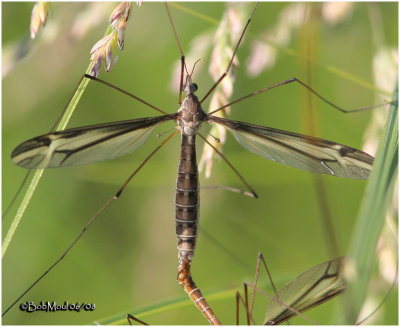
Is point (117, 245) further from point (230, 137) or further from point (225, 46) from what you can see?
point (225, 46)

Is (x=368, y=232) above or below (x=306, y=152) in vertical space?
below

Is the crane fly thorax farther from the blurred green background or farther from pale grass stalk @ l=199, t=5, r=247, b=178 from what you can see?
the blurred green background

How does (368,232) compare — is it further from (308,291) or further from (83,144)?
(83,144)

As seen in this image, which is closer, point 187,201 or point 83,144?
point 83,144

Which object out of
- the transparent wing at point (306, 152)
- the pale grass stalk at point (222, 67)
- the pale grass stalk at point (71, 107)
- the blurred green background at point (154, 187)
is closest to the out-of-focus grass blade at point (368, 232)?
the transparent wing at point (306, 152)

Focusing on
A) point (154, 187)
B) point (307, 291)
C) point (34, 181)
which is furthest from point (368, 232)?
point (154, 187)

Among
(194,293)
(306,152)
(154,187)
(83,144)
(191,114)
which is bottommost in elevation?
(194,293)

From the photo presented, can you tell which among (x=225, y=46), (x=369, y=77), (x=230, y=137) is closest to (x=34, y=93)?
(x=230, y=137)

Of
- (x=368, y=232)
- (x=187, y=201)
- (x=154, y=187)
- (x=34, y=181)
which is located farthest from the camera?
(x=154, y=187)

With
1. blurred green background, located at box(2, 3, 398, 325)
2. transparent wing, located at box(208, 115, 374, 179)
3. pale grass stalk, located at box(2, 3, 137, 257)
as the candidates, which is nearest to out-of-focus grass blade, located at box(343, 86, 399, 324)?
transparent wing, located at box(208, 115, 374, 179)
